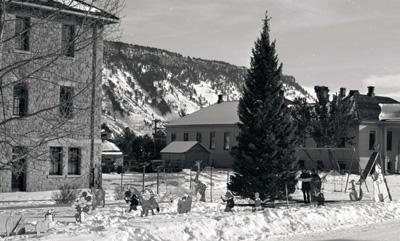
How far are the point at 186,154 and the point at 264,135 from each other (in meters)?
29.6

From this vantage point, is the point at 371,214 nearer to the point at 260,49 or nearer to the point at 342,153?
→ the point at 260,49

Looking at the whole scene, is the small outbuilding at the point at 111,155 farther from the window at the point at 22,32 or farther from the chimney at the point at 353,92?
the window at the point at 22,32

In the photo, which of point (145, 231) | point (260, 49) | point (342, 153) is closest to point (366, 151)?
point (342, 153)

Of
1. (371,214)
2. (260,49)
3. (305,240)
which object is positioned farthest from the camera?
(260,49)

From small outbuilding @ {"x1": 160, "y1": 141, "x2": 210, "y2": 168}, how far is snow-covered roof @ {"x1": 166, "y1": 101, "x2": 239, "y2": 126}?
360cm

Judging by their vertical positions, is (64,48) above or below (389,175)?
above

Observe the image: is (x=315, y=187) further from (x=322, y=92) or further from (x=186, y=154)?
(x=186, y=154)

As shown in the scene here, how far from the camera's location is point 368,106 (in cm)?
Answer: 5334

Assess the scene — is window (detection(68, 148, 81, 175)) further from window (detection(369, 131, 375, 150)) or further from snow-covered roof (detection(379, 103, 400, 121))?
snow-covered roof (detection(379, 103, 400, 121))

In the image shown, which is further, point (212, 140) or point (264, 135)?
point (212, 140)

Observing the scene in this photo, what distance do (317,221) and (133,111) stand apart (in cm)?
17549

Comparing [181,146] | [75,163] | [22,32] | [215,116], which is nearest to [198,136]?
[215,116]

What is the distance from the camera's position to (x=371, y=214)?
63.2ft

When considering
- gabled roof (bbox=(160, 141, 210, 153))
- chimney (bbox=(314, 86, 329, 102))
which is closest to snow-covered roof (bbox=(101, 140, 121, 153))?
gabled roof (bbox=(160, 141, 210, 153))
